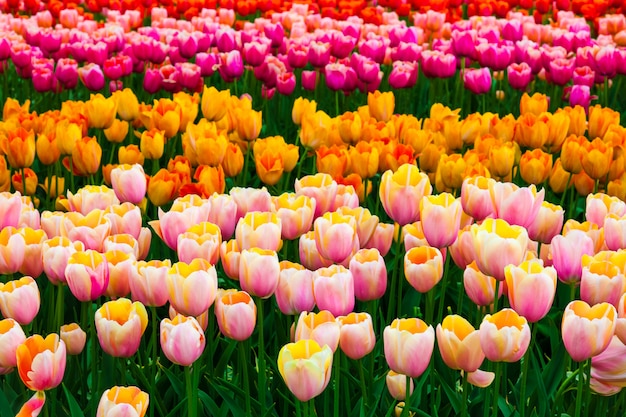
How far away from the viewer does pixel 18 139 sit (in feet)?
11.7

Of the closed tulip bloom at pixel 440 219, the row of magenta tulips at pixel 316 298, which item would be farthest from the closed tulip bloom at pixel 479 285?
the closed tulip bloom at pixel 440 219

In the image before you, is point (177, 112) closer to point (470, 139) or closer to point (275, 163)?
point (275, 163)

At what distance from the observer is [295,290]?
2223 millimetres

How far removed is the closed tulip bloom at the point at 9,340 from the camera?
2.01 m

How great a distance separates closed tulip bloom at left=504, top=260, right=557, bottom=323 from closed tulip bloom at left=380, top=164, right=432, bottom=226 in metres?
0.64

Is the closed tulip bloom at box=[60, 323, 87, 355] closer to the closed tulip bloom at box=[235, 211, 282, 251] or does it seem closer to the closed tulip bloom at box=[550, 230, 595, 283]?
the closed tulip bloom at box=[235, 211, 282, 251]

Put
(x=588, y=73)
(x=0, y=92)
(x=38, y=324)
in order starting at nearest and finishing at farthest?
A: 1. (x=38, y=324)
2. (x=588, y=73)
3. (x=0, y=92)

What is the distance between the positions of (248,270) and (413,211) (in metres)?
0.72

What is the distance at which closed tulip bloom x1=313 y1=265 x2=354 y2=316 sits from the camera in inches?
82.6

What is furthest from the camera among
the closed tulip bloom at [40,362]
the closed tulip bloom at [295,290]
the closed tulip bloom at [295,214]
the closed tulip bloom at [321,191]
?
the closed tulip bloom at [321,191]

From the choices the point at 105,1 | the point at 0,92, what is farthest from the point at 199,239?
the point at 105,1

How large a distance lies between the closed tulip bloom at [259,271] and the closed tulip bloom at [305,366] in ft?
1.19

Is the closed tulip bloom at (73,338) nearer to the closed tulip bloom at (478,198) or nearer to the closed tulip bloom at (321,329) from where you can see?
the closed tulip bloom at (321,329)

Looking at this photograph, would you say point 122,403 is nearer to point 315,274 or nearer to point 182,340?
point 182,340
